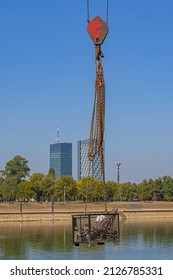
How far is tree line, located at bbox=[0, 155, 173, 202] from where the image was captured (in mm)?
93500

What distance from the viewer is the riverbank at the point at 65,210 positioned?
76.8 meters

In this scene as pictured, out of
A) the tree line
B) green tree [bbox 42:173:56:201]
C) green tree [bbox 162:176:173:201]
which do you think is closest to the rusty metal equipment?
the tree line

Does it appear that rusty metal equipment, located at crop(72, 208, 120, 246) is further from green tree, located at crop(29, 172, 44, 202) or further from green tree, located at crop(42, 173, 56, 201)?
green tree, located at crop(29, 172, 44, 202)

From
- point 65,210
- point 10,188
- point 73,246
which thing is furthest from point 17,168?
point 73,246

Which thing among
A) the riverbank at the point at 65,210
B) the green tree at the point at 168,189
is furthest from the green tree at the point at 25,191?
the green tree at the point at 168,189

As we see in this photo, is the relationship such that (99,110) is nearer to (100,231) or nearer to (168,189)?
(100,231)

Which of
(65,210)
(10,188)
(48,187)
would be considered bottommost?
(65,210)

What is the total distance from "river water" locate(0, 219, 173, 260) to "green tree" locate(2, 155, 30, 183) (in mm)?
37690

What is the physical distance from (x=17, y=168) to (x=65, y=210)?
944 inches

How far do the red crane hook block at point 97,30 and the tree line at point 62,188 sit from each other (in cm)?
7407

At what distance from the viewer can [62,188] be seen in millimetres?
93312

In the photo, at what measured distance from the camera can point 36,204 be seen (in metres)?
83.3

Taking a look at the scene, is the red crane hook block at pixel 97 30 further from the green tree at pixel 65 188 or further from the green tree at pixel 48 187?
the green tree at pixel 48 187
